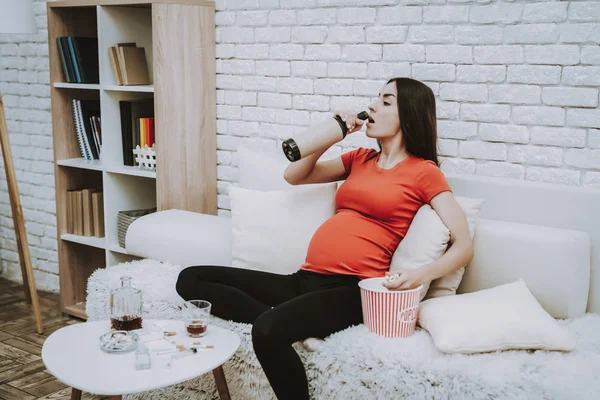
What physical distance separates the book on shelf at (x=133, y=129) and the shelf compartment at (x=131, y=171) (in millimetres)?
68

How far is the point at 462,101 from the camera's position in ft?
8.86

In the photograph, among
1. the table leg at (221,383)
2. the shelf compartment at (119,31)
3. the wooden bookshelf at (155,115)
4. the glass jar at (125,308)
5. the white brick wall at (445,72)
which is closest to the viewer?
the glass jar at (125,308)

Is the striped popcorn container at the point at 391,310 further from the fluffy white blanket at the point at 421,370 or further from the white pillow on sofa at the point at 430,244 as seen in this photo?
the white pillow on sofa at the point at 430,244

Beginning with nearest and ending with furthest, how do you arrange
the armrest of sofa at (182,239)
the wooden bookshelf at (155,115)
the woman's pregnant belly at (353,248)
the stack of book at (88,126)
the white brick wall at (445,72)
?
the woman's pregnant belly at (353,248) < the white brick wall at (445,72) < the armrest of sofa at (182,239) < the wooden bookshelf at (155,115) < the stack of book at (88,126)

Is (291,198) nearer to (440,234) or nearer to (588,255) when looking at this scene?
(440,234)

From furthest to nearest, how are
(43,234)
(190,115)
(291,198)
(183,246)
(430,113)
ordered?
(43,234), (190,115), (183,246), (291,198), (430,113)

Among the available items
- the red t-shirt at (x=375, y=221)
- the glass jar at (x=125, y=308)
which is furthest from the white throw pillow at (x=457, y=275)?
the glass jar at (x=125, y=308)

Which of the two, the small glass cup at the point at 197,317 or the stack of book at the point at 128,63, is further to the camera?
the stack of book at the point at 128,63

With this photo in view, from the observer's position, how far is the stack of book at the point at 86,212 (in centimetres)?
358

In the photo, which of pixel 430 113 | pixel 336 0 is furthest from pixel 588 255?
pixel 336 0

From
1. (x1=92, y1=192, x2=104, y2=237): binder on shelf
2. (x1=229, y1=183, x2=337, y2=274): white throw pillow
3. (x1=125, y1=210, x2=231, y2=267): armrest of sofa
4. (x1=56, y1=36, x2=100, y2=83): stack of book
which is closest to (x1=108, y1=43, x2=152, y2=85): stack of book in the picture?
(x1=56, y1=36, x2=100, y2=83): stack of book

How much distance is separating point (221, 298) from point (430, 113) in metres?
0.96

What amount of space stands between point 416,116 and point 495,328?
792 millimetres

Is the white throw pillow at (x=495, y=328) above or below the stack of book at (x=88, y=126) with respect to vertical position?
below
